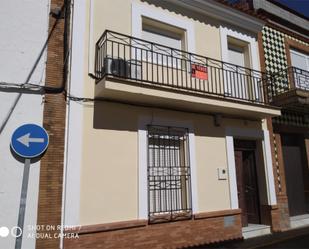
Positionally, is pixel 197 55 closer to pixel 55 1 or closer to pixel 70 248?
pixel 55 1

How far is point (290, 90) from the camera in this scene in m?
8.80

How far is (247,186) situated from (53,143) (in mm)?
5808

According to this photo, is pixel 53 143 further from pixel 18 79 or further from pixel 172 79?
pixel 172 79

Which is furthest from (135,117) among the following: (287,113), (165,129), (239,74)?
(287,113)

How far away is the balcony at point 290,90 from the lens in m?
8.70

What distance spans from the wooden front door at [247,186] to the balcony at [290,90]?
1862 millimetres

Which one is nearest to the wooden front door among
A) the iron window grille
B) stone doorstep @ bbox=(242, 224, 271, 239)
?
stone doorstep @ bbox=(242, 224, 271, 239)

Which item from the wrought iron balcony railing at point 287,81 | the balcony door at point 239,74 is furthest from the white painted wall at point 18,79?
the wrought iron balcony railing at point 287,81

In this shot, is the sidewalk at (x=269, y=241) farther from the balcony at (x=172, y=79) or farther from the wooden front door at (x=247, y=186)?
the balcony at (x=172, y=79)

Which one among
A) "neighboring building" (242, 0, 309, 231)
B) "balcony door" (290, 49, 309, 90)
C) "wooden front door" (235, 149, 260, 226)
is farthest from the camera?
"balcony door" (290, 49, 309, 90)

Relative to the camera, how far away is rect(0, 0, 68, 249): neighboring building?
523cm

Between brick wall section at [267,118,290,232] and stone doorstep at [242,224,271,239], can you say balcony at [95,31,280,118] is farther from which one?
stone doorstep at [242,224,271,239]

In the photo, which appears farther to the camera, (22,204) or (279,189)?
(279,189)

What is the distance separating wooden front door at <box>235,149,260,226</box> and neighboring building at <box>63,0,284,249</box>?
0.10ft
